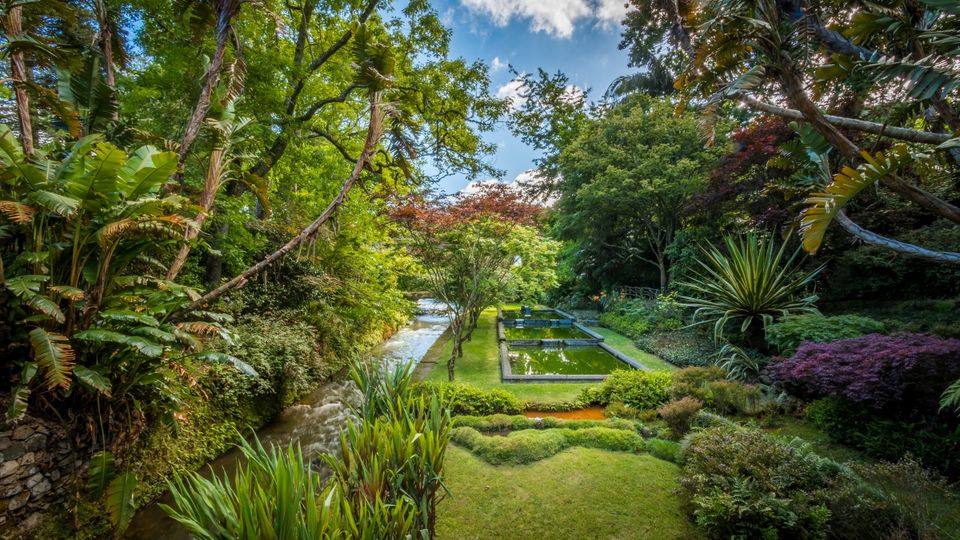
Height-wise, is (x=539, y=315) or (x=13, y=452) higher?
(x=13, y=452)

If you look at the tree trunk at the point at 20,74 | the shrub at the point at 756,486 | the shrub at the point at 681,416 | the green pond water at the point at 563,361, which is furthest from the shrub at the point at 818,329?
the tree trunk at the point at 20,74

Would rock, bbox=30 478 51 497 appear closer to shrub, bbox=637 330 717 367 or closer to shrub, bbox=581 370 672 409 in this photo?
shrub, bbox=581 370 672 409

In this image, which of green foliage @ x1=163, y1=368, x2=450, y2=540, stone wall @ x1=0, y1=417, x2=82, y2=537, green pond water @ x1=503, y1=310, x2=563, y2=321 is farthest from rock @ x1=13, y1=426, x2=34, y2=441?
green pond water @ x1=503, y1=310, x2=563, y2=321

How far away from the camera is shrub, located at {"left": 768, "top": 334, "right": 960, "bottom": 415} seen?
372 centimetres

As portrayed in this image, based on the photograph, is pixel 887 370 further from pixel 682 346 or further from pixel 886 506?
pixel 682 346

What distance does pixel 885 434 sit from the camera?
4.08m

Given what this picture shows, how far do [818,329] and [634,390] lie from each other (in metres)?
3.34

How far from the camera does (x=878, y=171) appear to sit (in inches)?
92.7

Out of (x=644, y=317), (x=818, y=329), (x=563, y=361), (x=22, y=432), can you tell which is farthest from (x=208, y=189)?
(x=644, y=317)

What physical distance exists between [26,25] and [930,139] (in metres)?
8.94

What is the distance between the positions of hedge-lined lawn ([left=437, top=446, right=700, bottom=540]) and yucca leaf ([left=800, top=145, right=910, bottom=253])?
2.86 metres

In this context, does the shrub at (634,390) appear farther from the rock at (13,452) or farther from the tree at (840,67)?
the rock at (13,452)

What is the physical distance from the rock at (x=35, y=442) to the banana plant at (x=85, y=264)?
1.22ft

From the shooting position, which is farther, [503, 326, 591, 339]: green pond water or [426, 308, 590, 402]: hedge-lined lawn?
[503, 326, 591, 339]: green pond water
